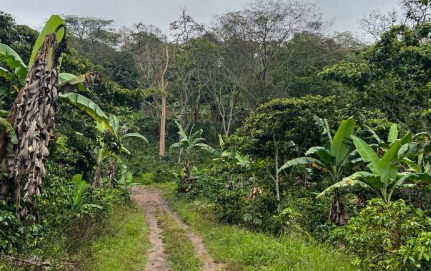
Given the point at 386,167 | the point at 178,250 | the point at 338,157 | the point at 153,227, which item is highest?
the point at 338,157

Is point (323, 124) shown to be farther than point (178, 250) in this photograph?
Yes

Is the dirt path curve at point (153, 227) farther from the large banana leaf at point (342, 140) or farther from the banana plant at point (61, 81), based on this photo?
the large banana leaf at point (342, 140)

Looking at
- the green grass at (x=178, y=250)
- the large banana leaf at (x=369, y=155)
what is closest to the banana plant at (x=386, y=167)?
the large banana leaf at (x=369, y=155)

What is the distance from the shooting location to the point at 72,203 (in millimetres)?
8094

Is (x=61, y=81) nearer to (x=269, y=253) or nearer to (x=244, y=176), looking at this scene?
(x=269, y=253)

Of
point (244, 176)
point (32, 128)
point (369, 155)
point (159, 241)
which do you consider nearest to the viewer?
point (32, 128)

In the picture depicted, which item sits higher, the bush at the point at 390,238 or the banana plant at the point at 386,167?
the banana plant at the point at 386,167

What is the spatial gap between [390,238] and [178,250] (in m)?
5.11

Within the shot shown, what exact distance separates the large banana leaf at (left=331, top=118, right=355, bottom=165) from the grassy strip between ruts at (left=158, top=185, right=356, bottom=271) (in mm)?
2533

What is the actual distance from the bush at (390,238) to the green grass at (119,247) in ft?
14.5

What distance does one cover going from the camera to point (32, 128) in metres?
5.03

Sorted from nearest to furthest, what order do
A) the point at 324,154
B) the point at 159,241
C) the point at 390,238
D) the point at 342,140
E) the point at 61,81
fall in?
the point at 390,238
the point at 61,81
the point at 342,140
the point at 324,154
the point at 159,241

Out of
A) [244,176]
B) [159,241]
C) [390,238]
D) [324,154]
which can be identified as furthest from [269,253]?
[244,176]

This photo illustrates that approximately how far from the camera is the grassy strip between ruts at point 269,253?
5.37m
